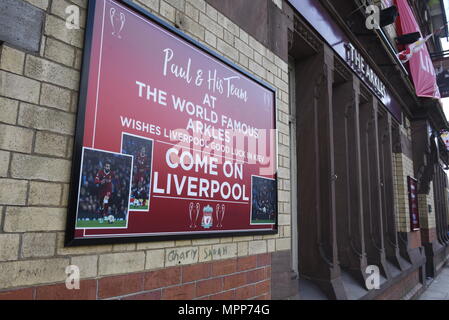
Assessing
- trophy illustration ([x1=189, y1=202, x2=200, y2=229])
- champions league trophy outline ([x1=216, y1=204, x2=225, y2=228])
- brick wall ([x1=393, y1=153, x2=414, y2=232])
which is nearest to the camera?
trophy illustration ([x1=189, y1=202, x2=200, y2=229])

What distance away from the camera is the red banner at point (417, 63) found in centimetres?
724

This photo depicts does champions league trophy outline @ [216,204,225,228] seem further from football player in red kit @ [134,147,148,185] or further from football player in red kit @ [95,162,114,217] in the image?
football player in red kit @ [95,162,114,217]

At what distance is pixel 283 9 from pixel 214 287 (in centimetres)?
287

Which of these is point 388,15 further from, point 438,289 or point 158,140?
point 438,289

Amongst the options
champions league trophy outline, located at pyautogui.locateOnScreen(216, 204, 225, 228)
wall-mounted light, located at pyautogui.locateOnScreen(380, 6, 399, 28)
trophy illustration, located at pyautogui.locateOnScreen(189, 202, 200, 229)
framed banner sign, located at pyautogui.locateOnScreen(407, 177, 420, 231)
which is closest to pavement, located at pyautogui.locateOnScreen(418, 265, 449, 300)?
framed banner sign, located at pyautogui.locateOnScreen(407, 177, 420, 231)

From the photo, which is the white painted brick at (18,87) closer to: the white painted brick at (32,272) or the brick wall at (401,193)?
the white painted brick at (32,272)

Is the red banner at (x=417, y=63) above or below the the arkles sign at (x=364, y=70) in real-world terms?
above

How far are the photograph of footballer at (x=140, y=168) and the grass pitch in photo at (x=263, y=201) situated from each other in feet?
3.52

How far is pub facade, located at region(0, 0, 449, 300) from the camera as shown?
1465 millimetres

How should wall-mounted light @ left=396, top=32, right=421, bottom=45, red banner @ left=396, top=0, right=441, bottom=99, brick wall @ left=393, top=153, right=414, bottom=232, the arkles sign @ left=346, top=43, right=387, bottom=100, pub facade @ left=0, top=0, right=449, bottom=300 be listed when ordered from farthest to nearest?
brick wall @ left=393, top=153, right=414, bottom=232
red banner @ left=396, top=0, right=441, bottom=99
wall-mounted light @ left=396, top=32, right=421, bottom=45
the arkles sign @ left=346, top=43, right=387, bottom=100
pub facade @ left=0, top=0, right=449, bottom=300

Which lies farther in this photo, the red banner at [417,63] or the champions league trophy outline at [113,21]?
the red banner at [417,63]

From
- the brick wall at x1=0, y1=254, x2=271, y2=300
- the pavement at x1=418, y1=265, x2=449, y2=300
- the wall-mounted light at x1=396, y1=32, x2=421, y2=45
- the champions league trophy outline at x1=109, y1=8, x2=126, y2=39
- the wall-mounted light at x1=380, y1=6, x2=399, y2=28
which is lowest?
the pavement at x1=418, y1=265, x2=449, y2=300

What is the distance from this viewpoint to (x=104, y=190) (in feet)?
5.47

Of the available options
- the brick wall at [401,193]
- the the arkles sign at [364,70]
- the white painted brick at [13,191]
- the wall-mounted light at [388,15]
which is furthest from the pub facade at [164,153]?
the brick wall at [401,193]
